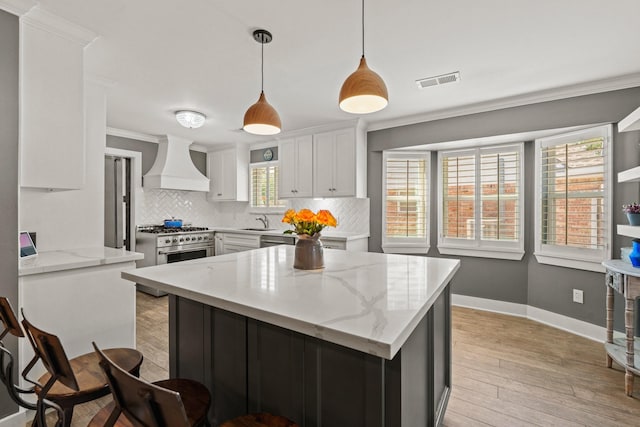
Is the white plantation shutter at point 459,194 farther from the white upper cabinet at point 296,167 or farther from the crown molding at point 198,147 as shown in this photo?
the crown molding at point 198,147

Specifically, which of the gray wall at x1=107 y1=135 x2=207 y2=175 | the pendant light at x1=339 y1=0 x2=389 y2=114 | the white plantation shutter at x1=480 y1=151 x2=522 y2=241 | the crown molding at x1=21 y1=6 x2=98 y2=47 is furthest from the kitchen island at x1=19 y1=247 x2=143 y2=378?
the white plantation shutter at x1=480 y1=151 x2=522 y2=241

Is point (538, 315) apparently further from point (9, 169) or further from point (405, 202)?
point (9, 169)

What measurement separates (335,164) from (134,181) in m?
3.20

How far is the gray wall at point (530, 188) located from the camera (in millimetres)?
2887

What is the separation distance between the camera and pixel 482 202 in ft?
12.9

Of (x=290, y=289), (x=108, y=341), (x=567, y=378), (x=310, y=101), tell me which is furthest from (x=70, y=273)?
(x=567, y=378)

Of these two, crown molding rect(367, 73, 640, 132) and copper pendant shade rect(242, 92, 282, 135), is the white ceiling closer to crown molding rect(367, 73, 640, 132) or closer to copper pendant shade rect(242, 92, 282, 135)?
crown molding rect(367, 73, 640, 132)

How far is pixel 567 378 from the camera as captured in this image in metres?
2.35

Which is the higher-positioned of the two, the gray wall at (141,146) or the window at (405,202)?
the gray wall at (141,146)

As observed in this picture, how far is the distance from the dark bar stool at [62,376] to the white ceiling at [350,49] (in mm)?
1880

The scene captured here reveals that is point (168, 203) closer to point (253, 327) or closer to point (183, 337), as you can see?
point (183, 337)

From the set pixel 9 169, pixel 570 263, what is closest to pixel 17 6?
pixel 9 169

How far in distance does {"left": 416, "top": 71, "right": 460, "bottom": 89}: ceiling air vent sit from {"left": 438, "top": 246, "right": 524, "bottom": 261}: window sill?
2.16 m

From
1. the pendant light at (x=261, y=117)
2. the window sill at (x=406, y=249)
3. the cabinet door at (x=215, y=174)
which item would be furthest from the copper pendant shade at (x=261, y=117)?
the cabinet door at (x=215, y=174)
